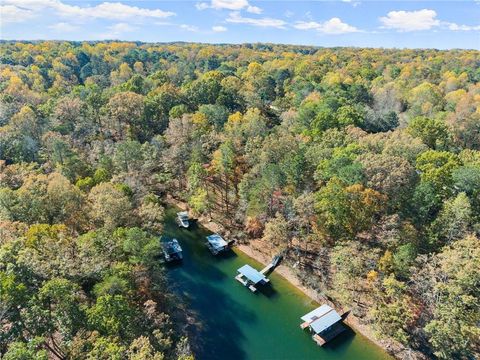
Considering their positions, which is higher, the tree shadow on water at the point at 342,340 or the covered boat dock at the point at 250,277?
the covered boat dock at the point at 250,277

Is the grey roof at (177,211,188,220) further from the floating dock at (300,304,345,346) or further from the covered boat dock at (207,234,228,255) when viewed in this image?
the floating dock at (300,304,345,346)

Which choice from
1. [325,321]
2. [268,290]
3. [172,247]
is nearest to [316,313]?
[325,321]

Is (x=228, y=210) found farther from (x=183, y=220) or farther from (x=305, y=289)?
(x=305, y=289)

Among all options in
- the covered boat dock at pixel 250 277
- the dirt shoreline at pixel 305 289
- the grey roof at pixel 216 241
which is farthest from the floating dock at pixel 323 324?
the grey roof at pixel 216 241

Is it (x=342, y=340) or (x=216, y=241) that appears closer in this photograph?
(x=342, y=340)

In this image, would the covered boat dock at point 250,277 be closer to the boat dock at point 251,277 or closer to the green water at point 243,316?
the boat dock at point 251,277

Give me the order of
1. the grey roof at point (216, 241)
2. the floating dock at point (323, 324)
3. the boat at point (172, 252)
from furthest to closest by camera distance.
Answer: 1. the grey roof at point (216, 241)
2. the boat at point (172, 252)
3. the floating dock at point (323, 324)

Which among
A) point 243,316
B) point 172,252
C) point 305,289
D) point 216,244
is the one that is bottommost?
point 243,316

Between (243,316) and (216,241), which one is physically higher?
(216,241)
